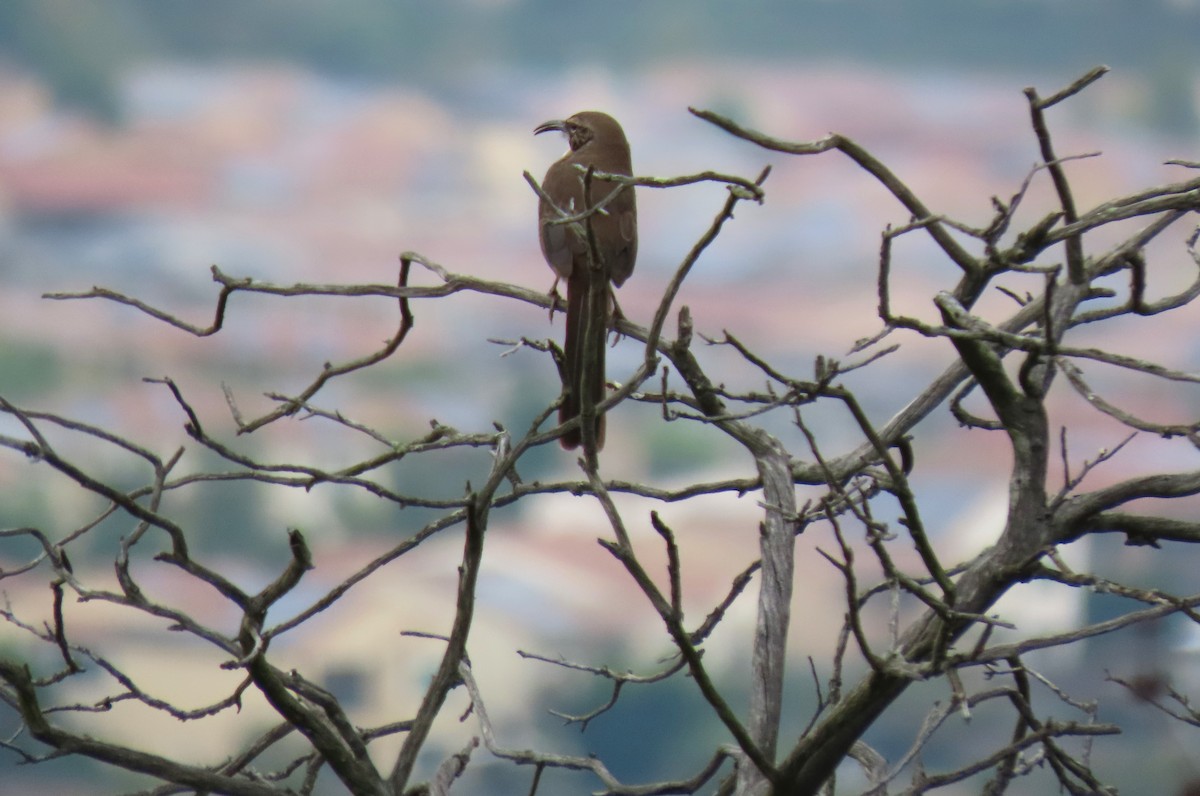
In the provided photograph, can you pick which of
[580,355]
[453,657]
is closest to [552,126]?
[580,355]

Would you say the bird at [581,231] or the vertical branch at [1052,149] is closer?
the vertical branch at [1052,149]

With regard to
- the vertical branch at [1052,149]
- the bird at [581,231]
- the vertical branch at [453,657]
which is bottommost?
the vertical branch at [453,657]

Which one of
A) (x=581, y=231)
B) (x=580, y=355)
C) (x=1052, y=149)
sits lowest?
(x=1052, y=149)

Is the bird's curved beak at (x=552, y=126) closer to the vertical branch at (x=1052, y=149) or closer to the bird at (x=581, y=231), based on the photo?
the bird at (x=581, y=231)

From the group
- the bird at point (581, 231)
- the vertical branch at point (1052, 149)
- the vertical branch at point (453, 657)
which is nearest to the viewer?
the vertical branch at point (1052, 149)

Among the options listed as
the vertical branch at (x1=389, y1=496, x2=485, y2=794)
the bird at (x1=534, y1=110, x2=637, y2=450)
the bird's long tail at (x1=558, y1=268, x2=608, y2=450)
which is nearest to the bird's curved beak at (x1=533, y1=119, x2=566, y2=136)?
the bird at (x1=534, y1=110, x2=637, y2=450)

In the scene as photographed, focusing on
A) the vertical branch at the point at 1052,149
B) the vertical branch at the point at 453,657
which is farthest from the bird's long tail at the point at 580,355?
the vertical branch at the point at 1052,149

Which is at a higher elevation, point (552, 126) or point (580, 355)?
point (552, 126)

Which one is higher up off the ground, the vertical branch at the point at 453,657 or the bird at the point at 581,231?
the bird at the point at 581,231

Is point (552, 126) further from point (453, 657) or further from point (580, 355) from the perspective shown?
point (453, 657)

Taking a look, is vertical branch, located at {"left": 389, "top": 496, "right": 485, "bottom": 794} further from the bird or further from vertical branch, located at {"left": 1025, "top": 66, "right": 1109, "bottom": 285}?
vertical branch, located at {"left": 1025, "top": 66, "right": 1109, "bottom": 285}
